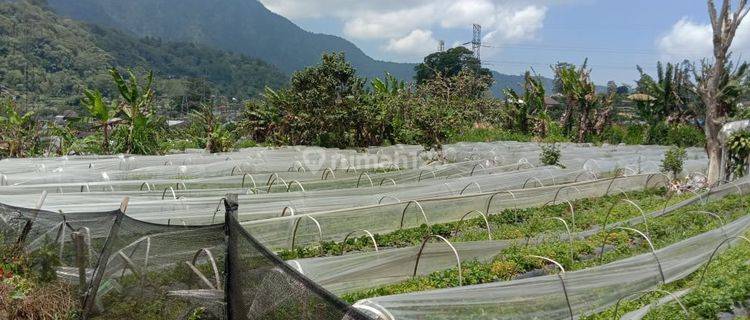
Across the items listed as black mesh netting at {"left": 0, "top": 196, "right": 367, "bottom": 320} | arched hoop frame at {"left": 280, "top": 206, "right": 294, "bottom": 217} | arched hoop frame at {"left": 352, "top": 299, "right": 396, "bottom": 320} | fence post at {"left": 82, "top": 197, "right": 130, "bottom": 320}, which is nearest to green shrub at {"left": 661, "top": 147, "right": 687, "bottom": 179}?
arched hoop frame at {"left": 280, "top": 206, "right": 294, "bottom": 217}

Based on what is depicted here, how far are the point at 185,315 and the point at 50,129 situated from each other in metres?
21.2

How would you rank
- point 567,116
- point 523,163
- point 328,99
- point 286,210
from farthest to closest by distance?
point 567,116 < point 328,99 < point 523,163 < point 286,210

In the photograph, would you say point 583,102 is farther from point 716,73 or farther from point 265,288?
point 265,288

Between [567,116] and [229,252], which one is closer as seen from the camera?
[229,252]

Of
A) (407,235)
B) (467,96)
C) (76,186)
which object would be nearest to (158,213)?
(76,186)

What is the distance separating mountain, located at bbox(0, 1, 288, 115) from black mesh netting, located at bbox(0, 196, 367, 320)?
3309cm

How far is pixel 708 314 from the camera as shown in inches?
253

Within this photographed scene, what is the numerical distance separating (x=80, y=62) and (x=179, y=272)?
87202 mm

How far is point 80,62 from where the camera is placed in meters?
80.9

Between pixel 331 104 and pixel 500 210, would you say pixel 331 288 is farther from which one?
pixel 331 104

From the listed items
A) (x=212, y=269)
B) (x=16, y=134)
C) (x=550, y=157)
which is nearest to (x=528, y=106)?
(x=550, y=157)

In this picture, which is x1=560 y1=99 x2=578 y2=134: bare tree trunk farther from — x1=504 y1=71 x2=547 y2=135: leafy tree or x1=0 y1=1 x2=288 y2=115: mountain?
x1=0 y1=1 x2=288 y2=115: mountain

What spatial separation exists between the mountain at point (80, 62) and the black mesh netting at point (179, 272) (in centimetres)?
3309

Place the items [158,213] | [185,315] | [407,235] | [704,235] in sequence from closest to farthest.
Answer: [185,315] < [704,235] < [158,213] < [407,235]
